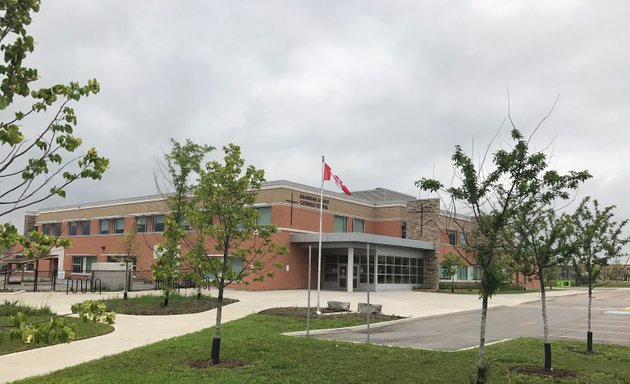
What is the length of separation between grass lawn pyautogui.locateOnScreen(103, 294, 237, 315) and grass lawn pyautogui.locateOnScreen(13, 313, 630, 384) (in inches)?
274

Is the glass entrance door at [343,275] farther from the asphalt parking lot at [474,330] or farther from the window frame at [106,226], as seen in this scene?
the window frame at [106,226]

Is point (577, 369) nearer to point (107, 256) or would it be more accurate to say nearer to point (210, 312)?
point (210, 312)

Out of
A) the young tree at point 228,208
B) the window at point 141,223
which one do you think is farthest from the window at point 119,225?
the young tree at point 228,208

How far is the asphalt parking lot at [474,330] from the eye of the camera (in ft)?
49.4

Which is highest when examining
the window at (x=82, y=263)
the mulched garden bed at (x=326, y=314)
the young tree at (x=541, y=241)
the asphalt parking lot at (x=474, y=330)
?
the young tree at (x=541, y=241)

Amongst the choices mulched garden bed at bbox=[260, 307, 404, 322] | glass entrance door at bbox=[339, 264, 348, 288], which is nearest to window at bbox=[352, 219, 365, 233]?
glass entrance door at bbox=[339, 264, 348, 288]

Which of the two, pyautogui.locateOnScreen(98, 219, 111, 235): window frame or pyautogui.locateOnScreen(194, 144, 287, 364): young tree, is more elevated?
pyautogui.locateOnScreen(98, 219, 111, 235): window frame

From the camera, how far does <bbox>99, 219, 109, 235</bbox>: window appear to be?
56.7 metres

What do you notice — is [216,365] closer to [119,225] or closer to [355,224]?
[355,224]

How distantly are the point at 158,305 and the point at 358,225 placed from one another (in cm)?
3058

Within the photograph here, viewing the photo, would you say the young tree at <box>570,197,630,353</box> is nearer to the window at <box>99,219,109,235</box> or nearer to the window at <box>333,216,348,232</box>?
Result: the window at <box>333,216,348,232</box>

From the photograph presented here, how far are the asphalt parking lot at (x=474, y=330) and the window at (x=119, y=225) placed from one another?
1556 inches

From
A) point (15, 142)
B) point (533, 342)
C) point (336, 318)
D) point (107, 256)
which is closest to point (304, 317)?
point (336, 318)

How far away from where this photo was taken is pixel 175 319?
18.9 meters
